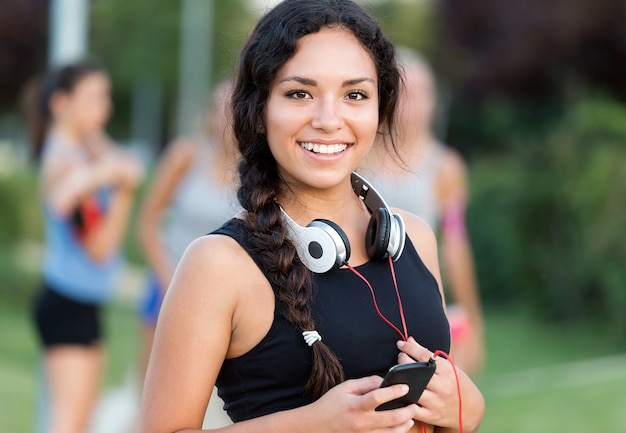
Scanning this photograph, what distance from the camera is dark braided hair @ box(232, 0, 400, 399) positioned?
2.29 m

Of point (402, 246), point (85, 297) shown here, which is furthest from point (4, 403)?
point (402, 246)

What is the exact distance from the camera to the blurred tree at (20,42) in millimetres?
29016

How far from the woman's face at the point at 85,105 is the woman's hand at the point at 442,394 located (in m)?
3.95

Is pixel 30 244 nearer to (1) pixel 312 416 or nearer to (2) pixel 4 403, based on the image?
(2) pixel 4 403

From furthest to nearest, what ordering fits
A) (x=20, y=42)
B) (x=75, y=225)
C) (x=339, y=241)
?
(x=20, y=42) → (x=75, y=225) → (x=339, y=241)

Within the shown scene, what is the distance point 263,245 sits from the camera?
2336 mm

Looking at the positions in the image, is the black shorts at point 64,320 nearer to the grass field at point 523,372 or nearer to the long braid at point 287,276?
the grass field at point 523,372

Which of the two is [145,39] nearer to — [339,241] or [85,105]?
[85,105]

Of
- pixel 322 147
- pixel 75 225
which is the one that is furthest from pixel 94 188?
pixel 322 147

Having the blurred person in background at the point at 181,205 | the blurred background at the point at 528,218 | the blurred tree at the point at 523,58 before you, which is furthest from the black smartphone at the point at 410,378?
the blurred tree at the point at 523,58

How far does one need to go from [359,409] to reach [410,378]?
142 millimetres

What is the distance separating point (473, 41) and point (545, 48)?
11.7 feet

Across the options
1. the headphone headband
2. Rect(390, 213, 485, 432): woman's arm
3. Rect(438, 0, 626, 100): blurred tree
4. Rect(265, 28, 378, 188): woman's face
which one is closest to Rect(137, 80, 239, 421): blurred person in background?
the headphone headband

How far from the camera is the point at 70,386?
17.0ft
